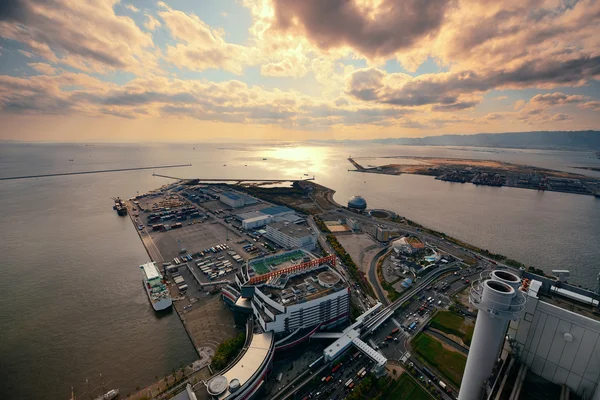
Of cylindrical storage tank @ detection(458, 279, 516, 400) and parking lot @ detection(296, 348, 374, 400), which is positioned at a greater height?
cylindrical storage tank @ detection(458, 279, 516, 400)

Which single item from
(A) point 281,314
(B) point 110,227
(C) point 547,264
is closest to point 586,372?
(A) point 281,314

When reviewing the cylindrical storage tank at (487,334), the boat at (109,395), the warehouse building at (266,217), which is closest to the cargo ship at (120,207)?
the warehouse building at (266,217)

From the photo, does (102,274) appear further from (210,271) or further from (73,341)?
(210,271)

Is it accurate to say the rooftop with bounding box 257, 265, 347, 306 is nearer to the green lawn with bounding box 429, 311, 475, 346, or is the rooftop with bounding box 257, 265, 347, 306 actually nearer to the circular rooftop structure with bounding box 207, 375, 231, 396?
the circular rooftop structure with bounding box 207, 375, 231, 396

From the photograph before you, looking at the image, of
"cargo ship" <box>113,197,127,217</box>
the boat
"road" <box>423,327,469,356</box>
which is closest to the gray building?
"road" <box>423,327,469,356</box>

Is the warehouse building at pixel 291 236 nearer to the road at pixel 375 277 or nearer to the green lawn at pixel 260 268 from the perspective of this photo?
the road at pixel 375 277
